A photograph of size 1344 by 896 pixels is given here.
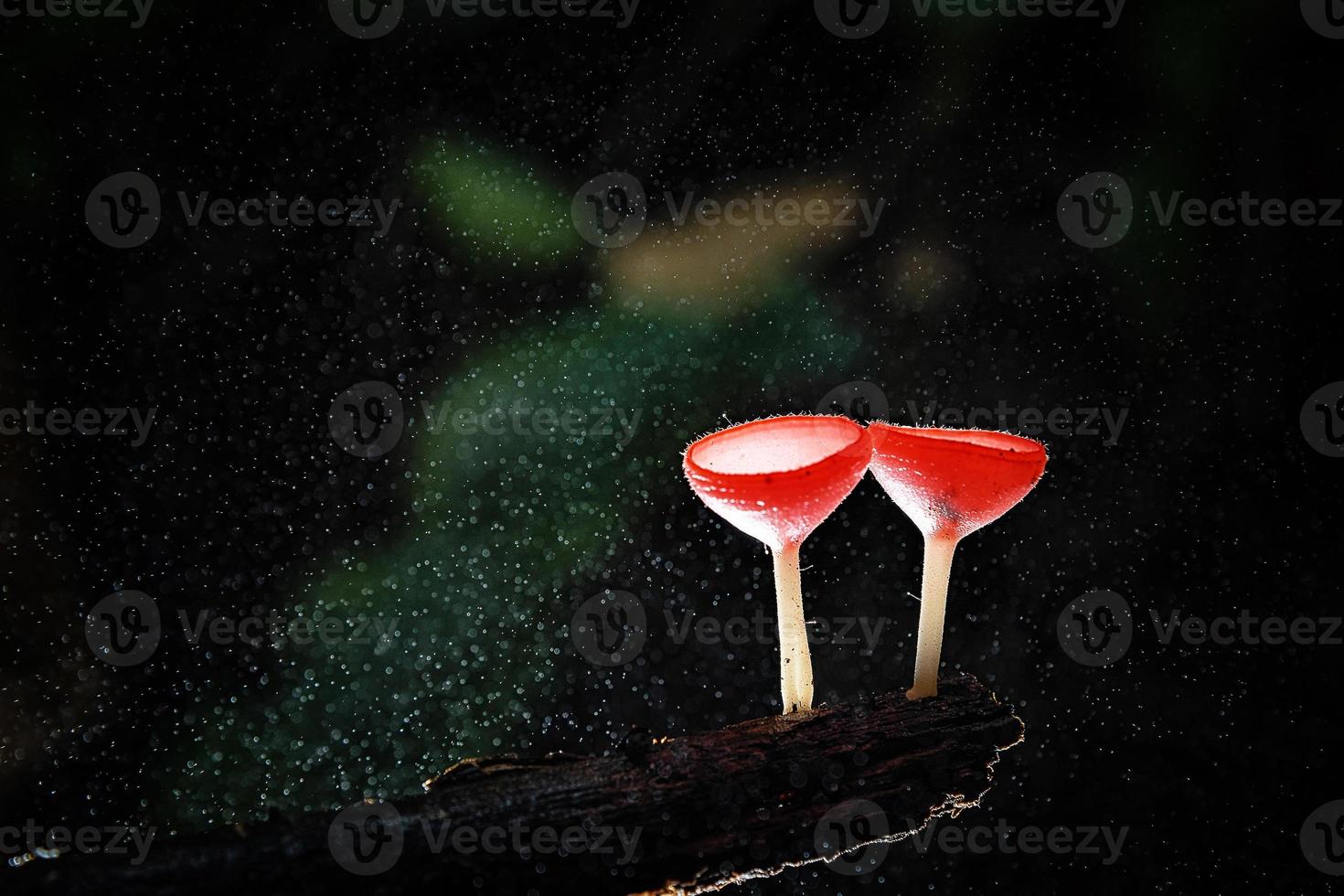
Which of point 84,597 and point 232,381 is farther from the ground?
point 232,381

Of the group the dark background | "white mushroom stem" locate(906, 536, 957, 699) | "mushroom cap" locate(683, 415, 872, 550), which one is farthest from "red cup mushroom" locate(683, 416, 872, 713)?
the dark background

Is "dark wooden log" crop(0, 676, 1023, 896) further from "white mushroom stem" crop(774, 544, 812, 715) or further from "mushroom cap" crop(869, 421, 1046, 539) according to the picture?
"mushroom cap" crop(869, 421, 1046, 539)

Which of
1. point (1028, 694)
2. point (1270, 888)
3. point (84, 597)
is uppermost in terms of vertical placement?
point (84, 597)

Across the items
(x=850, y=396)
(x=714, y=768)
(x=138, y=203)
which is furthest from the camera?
(x=850, y=396)

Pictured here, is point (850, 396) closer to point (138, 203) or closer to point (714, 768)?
point (714, 768)

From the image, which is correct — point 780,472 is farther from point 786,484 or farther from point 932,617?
point 932,617

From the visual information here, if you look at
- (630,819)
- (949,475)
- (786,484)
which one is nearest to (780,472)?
(786,484)

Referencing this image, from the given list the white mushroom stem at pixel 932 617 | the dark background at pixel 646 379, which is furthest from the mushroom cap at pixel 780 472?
the dark background at pixel 646 379

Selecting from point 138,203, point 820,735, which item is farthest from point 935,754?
point 138,203

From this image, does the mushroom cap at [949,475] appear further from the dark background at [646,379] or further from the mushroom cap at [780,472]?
the dark background at [646,379]
